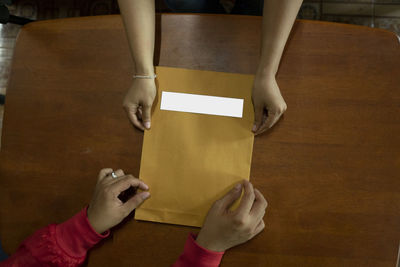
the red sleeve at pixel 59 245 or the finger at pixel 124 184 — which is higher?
the finger at pixel 124 184

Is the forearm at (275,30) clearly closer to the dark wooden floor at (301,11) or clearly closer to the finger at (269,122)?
the finger at (269,122)

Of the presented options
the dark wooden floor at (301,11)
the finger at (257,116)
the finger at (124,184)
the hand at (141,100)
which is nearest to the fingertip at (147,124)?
the hand at (141,100)

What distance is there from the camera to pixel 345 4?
3.20ft

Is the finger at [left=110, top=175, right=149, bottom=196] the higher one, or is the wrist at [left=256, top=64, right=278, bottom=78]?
the wrist at [left=256, top=64, right=278, bottom=78]

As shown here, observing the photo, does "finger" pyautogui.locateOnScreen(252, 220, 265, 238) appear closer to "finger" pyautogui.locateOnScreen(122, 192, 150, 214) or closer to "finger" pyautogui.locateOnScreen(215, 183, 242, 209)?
"finger" pyautogui.locateOnScreen(215, 183, 242, 209)

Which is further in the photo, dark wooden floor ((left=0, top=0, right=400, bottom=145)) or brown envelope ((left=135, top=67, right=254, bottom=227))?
dark wooden floor ((left=0, top=0, right=400, bottom=145))

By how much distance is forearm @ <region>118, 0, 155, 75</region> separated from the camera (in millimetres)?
498

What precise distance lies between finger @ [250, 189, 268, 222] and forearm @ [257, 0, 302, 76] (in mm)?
245

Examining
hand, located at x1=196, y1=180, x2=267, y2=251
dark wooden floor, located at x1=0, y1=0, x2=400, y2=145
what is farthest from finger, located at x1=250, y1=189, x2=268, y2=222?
dark wooden floor, located at x1=0, y1=0, x2=400, y2=145

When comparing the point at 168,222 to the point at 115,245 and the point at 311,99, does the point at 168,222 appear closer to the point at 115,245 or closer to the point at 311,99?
the point at 115,245

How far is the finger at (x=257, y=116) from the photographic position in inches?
19.7

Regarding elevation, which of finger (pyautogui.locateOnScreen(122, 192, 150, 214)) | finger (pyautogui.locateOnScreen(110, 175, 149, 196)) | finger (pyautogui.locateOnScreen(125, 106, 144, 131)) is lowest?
finger (pyautogui.locateOnScreen(122, 192, 150, 214))

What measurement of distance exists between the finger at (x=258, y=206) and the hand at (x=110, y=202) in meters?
0.21

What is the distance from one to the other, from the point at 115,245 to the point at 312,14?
3.44 ft
